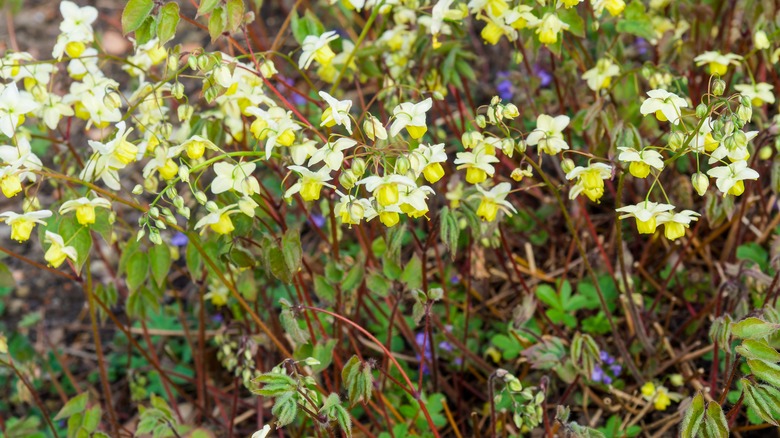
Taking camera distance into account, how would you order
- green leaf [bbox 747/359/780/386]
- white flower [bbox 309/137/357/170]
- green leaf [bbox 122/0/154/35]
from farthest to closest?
green leaf [bbox 122/0/154/35], white flower [bbox 309/137/357/170], green leaf [bbox 747/359/780/386]

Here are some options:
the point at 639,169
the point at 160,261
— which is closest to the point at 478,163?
the point at 639,169

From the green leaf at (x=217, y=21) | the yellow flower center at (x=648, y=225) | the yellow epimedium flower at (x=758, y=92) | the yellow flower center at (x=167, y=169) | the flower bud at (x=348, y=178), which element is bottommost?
the yellow flower center at (x=648, y=225)

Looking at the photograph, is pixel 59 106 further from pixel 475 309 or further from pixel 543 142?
pixel 475 309

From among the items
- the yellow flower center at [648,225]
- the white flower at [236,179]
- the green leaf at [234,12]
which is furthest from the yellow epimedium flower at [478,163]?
the green leaf at [234,12]

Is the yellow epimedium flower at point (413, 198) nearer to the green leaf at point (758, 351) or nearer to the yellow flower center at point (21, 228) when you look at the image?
the green leaf at point (758, 351)

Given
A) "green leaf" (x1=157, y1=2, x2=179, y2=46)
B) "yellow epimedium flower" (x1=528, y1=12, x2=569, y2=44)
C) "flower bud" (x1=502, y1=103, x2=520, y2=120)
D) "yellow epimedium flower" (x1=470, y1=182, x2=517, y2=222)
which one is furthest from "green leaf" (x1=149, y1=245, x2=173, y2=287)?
"yellow epimedium flower" (x1=528, y1=12, x2=569, y2=44)

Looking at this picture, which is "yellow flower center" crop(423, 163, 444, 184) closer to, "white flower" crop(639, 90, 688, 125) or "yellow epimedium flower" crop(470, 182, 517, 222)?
"yellow epimedium flower" crop(470, 182, 517, 222)

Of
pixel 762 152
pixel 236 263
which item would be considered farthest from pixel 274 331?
pixel 762 152
